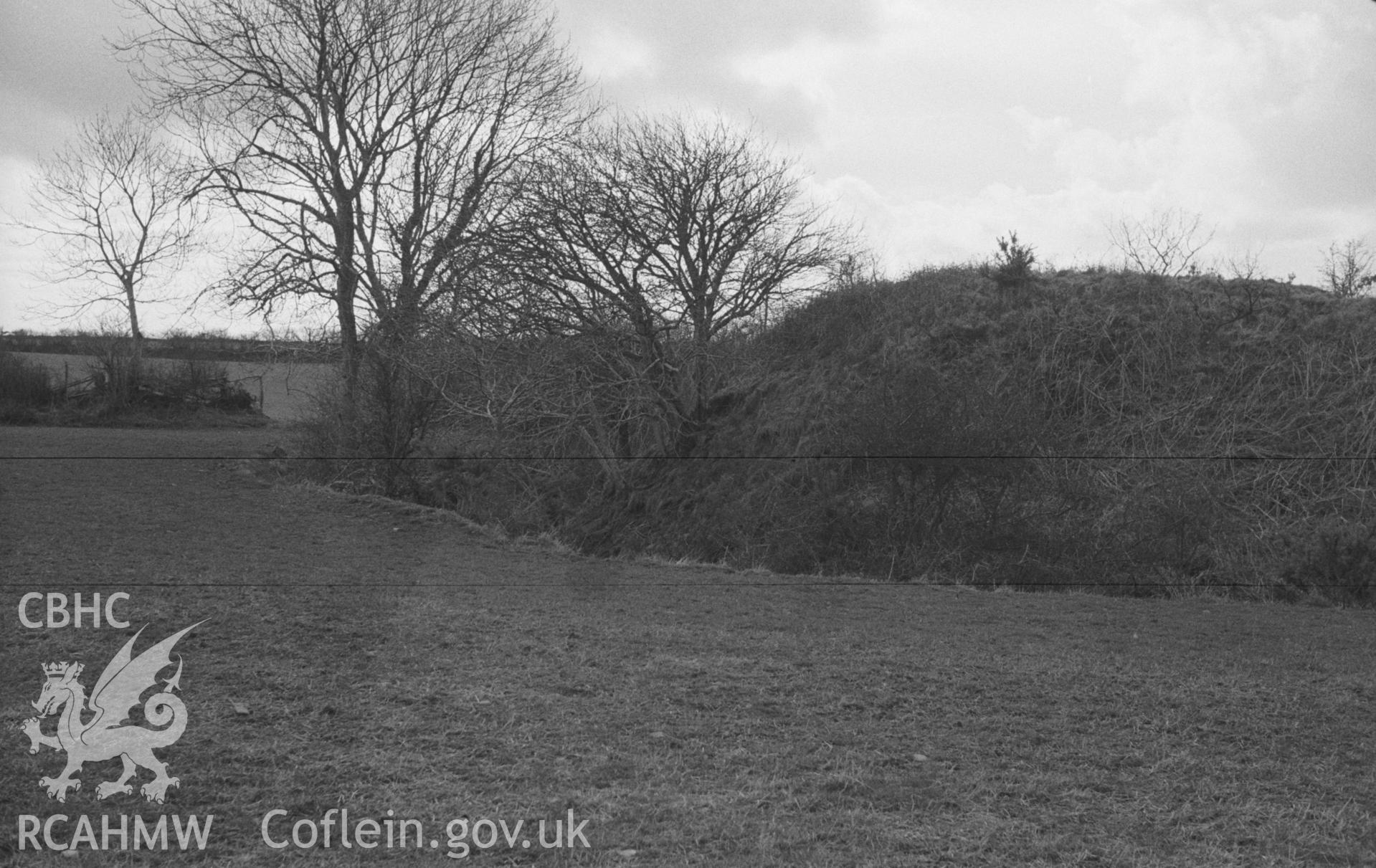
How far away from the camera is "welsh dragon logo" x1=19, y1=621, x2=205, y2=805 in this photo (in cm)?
408

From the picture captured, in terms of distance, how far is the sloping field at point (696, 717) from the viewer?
3.89 m

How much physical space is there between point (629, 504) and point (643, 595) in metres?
9.91

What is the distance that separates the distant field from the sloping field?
10.2 meters

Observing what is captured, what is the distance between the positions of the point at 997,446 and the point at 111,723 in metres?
10.6

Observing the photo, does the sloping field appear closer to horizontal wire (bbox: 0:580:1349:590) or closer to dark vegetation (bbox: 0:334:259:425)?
horizontal wire (bbox: 0:580:1349:590)

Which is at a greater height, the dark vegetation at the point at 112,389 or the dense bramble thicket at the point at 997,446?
the dark vegetation at the point at 112,389

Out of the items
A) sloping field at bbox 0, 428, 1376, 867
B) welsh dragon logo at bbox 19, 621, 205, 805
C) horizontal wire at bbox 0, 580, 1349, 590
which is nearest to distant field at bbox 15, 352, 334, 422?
sloping field at bbox 0, 428, 1376, 867

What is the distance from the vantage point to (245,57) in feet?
69.4

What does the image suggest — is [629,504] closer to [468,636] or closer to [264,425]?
[468,636]

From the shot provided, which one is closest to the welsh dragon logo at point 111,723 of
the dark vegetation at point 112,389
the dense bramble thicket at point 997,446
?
the dense bramble thicket at point 997,446

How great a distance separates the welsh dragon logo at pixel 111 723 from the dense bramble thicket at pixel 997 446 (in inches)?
319

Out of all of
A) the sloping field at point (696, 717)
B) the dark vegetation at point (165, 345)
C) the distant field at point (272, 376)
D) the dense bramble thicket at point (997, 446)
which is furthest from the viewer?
the dark vegetation at point (165, 345)

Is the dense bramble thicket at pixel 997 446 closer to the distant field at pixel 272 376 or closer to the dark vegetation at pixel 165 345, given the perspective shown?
the distant field at pixel 272 376

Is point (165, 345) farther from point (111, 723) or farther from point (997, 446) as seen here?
point (111, 723)
